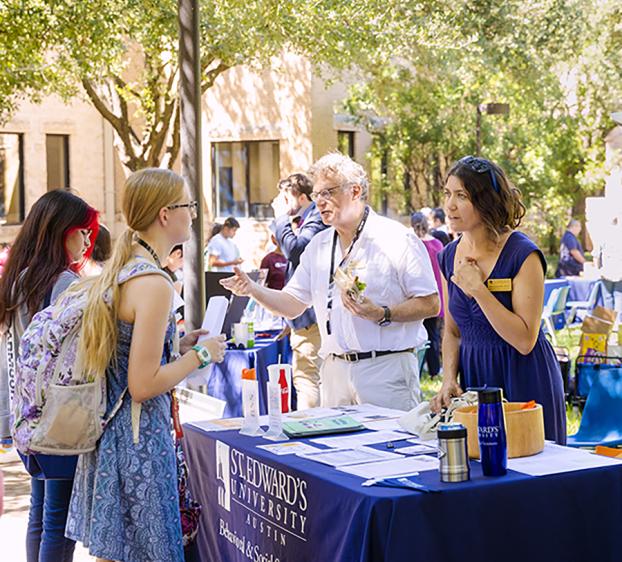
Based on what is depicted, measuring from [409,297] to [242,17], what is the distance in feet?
33.8

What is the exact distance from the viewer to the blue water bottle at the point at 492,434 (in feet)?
10.5

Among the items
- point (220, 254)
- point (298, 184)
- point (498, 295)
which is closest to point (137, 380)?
point (498, 295)

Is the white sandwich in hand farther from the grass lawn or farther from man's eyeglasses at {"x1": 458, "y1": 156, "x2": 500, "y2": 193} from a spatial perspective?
the grass lawn

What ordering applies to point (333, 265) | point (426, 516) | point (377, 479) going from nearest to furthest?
point (426, 516)
point (377, 479)
point (333, 265)

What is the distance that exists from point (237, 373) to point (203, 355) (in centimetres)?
442

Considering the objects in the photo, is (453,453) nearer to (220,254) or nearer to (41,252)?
(41,252)

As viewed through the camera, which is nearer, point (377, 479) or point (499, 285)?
point (377, 479)

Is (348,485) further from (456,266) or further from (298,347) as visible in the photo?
(298,347)

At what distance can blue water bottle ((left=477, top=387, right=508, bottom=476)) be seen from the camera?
10.5 ft

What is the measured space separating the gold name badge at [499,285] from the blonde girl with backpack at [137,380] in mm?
1132

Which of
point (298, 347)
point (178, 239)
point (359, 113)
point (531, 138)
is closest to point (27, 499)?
point (298, 347)

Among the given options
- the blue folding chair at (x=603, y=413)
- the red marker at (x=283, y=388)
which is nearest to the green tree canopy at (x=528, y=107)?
the blue folding chair at (x=603, y=413)

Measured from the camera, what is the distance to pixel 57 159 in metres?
23.5

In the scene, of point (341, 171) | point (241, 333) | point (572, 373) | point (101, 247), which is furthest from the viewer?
point (572, 373)
